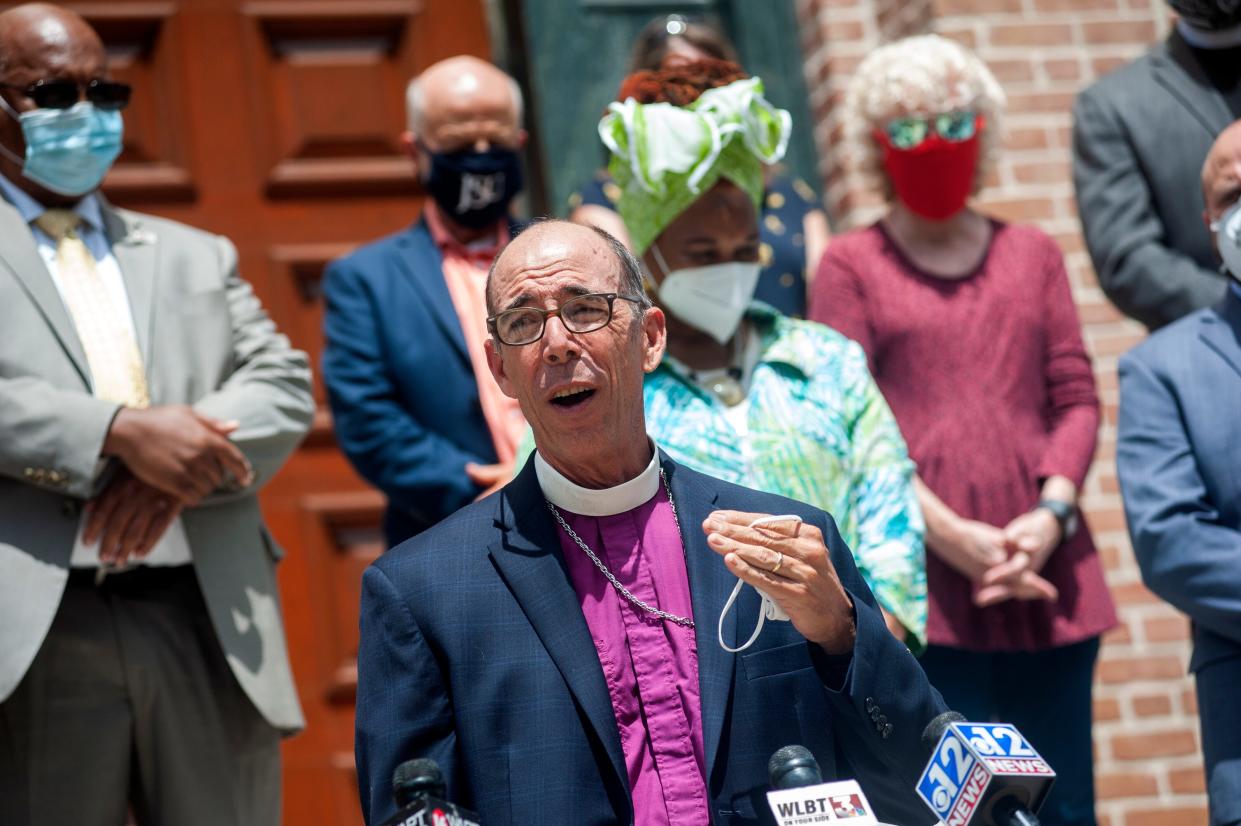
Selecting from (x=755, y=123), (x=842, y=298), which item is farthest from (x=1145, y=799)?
(x=755, y=123)

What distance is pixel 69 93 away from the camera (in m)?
4.46

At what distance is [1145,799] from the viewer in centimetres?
633

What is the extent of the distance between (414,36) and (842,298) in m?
2.58

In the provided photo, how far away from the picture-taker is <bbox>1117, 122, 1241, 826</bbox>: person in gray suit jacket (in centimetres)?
403

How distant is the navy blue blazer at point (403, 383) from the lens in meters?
4.82

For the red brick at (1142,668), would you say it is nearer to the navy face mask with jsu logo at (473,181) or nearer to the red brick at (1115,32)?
the red brick at (1115,32)

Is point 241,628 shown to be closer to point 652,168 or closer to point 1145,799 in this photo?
point 652,168

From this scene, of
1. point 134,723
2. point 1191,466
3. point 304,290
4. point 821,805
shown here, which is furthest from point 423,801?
point 304,290

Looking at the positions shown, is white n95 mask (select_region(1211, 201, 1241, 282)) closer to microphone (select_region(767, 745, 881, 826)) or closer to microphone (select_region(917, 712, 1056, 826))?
microphone (select_region(917, 712, 1056, 826))

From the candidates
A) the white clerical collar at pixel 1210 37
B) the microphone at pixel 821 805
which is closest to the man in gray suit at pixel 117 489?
the microphone at pixel 821 805

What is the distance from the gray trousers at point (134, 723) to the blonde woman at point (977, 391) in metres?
1.89

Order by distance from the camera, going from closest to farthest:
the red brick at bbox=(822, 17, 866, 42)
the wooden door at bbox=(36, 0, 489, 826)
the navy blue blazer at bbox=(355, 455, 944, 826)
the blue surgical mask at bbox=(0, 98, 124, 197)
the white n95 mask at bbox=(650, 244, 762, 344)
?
the navy blue blazer at bbox=(355, 455, 944, 826) < the white n95 mask at bbox=(650, 244, 762, 344) < the blue surgical mask at bbox=(0, 98, 124, 197) < the wooden door at bbox=(36, 0, 489, 826) < the red brick at bbox=(822, 17, 866, 42)

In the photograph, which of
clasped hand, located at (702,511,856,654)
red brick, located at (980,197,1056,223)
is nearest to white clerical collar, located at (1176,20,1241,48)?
red brick, located at (980,197,1056,223)

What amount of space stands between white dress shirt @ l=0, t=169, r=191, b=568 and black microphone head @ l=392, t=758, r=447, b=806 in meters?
1.85
